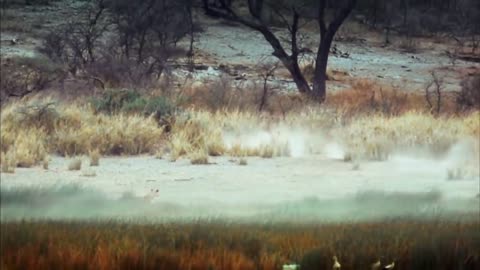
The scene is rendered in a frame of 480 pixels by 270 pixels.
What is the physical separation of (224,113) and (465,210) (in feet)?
3.85

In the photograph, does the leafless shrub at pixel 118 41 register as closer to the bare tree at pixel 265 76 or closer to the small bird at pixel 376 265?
the bare tree at pixel 265 76

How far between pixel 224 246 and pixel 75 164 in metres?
0.71

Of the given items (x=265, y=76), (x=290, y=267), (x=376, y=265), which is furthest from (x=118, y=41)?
(x=376, y=265)

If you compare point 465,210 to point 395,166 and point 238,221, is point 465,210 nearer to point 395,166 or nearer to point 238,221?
point 395,166

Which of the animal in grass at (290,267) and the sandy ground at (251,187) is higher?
the sandy ground at (251,187)

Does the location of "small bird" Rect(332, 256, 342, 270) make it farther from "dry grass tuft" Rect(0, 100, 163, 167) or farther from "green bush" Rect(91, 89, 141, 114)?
"green bush" Rect(91, 89, 141, 114)

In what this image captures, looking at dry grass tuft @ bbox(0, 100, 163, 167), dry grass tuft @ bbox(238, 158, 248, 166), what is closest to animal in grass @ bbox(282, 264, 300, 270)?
dry grass tuft @ bbox(238, 158, 248, 166)

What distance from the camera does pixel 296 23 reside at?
3768 mm

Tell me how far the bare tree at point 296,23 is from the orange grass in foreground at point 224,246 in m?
0.67

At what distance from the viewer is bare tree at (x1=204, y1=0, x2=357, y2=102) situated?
3.74m

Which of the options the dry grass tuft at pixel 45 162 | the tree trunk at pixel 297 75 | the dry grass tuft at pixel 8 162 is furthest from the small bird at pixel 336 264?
the dry grass tuft at pixel 8 162

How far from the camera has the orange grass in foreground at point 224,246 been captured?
327cm

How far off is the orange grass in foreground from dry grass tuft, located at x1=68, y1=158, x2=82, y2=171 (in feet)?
0.75

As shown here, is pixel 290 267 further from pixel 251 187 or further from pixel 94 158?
pixel 94 158
